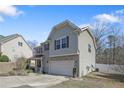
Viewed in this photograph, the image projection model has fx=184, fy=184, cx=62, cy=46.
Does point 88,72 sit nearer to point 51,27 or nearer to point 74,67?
point 74,67

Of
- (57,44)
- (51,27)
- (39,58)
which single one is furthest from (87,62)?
(39,58)

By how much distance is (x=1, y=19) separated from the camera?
93.9 feet

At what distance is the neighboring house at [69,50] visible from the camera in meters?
22.5

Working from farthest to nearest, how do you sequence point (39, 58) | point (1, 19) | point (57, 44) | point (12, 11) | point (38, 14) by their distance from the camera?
point (39, 58), point (1, 19), point (57, 44), point (12, 11), point (38, 14)

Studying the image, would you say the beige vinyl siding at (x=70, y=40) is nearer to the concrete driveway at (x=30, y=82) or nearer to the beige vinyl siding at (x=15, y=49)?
the concrete driveway at (x=30, y=82)

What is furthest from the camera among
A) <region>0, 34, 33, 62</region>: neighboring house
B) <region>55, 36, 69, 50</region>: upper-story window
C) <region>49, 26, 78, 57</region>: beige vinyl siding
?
<region>0, 34, 33, 62</region>: neighboring house

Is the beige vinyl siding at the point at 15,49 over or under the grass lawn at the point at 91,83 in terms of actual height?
over

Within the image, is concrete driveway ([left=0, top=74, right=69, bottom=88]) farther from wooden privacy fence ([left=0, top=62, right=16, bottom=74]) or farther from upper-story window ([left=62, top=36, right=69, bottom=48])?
wooden privacy fence ([left=0, top=62, right=16, bottom=74])

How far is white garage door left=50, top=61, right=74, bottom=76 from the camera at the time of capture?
23.7m

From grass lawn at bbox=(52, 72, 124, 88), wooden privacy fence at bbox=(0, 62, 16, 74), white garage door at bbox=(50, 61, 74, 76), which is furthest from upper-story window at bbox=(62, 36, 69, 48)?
wooden privacy fence at bbox=(0, 62, 16, 74)

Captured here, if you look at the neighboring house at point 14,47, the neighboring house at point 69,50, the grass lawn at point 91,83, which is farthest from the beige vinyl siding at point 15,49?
the grass lawn at point 91,83

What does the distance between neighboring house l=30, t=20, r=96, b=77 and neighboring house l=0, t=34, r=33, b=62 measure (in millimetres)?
11591
